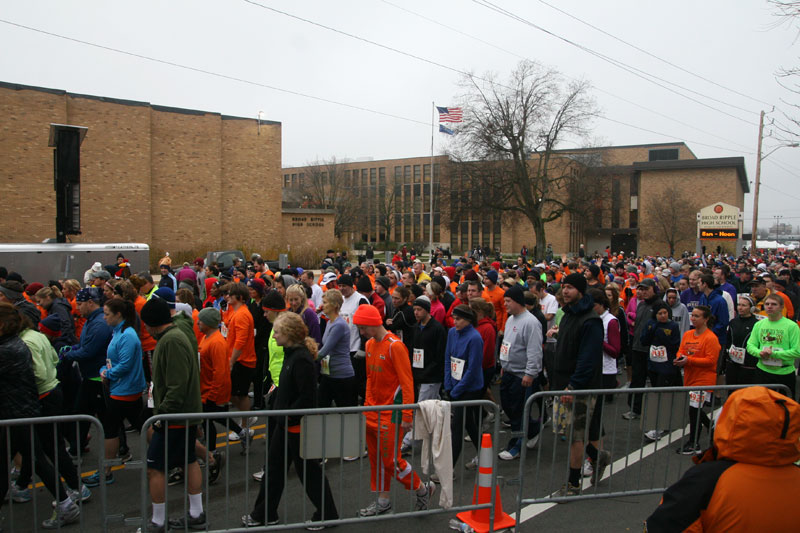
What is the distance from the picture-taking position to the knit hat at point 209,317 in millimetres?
5609

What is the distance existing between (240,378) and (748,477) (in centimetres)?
567

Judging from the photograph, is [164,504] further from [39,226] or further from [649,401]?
[39,226]

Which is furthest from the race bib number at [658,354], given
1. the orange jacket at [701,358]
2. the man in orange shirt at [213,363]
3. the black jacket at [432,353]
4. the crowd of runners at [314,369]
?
the man in orange shirt at [213,363]

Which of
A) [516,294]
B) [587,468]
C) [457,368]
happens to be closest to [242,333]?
[457,368]

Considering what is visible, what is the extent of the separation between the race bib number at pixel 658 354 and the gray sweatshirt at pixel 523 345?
6.43ft

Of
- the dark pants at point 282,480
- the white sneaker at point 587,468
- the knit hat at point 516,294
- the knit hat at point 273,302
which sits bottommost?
the white sneaker at point 587,468

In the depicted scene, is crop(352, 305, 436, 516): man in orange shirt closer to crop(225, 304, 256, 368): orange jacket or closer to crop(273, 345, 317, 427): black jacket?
crop(273, 345, 317, 427): black jacket

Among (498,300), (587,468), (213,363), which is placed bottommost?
(587,468)

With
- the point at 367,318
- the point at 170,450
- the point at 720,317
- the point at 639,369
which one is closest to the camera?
the point at 170,450

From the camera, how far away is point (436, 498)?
16.9 ft

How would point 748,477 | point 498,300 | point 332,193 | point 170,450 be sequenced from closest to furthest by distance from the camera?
point 748,477, point 170,450, point 498,300, point 332,193

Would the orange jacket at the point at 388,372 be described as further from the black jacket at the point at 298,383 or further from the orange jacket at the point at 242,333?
the orange jacket at the point at 242,333

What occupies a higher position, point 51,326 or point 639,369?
point 51,326

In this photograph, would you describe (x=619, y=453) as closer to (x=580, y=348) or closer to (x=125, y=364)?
(x=580, y=348)
